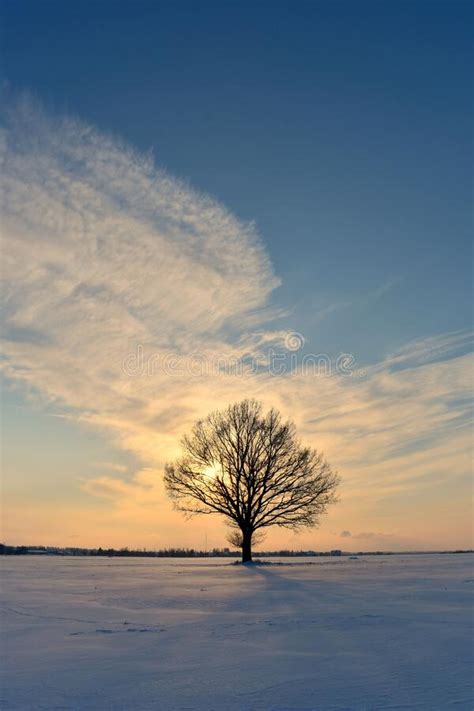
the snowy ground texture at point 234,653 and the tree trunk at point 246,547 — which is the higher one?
the tree trunk at point 246,547

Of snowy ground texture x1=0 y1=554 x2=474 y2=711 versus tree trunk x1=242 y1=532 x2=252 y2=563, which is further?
tree trunk x1=242 y1=532 x2=252 y2=563

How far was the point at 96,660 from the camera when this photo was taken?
6.19m

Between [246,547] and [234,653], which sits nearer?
[234,653]

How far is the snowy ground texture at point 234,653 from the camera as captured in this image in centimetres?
479

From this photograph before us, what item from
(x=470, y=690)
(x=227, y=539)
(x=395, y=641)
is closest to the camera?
(x=470, y=690)

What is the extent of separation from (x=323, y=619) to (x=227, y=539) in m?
39.5

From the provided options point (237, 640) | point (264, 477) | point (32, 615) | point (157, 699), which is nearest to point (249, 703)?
point (157, 699)

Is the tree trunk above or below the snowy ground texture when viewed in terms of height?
above

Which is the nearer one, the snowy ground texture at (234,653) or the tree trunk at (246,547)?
the snowy ground texture at (234,653)

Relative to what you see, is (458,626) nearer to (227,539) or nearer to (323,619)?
(323,619)

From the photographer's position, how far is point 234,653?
21.4ft

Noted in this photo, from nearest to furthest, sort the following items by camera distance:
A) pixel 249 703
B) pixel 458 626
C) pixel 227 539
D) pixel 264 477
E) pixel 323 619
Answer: pixel 249 703, pixel 458 626, pixel 323 619, pixel 264 477, pixel 227 539

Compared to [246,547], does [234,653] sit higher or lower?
lower

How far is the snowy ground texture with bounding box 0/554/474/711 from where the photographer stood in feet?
15.7
